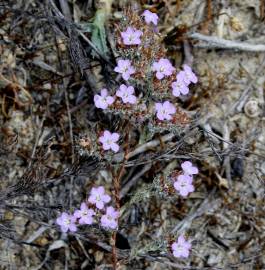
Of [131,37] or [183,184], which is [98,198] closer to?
[183,184]

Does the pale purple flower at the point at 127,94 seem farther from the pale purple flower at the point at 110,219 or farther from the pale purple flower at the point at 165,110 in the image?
the pale purple flower at the point at 110,219

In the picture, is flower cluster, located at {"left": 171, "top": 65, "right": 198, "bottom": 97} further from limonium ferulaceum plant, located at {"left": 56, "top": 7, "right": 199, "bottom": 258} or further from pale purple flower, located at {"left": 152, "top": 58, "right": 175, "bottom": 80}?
pale purple flower, located at {"left": 152, "top": 58, "right": 175, "bottom": 80}

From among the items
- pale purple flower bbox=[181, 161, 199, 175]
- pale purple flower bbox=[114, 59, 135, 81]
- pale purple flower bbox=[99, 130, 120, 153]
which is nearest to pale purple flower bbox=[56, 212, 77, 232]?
pale purple flower bbox=[99, 130, 120, 153]

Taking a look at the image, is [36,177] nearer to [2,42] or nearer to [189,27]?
[2,42]

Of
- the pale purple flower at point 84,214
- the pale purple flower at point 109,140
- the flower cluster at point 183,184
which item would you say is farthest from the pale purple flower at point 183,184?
the pale purple flower at point 84,214

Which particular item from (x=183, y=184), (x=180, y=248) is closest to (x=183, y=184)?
(x=183, y=184)

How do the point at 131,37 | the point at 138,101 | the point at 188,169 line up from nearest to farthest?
the point at 131,37, the point at 138,101, the point at 188,169
